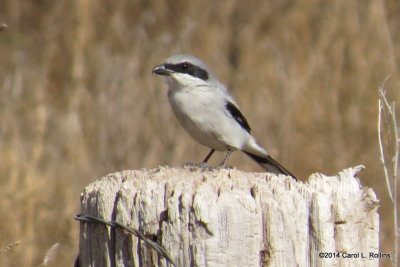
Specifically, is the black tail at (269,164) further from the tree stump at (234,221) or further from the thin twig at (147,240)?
the thin twig at (147,240)

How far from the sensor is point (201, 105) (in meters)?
4.71

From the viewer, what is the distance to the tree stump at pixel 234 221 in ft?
6.85

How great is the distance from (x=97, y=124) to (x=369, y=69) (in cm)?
218

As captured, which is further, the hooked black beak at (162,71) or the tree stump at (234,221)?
the hooked black beak at (162,71)

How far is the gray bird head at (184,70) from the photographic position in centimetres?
473

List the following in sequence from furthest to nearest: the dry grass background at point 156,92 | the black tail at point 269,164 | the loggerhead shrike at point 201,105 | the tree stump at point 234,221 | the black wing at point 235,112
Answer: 1. the dry grass background at point 156,92
2. the black tail at point 269,164
3. the black wing at point 235,112
4. the loggerhead shrike at point 201,105
5. the tree stump at point 234,221

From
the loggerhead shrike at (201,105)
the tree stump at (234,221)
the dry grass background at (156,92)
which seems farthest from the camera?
the dry grass background at (156,92)

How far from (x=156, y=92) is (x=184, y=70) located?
1187mm

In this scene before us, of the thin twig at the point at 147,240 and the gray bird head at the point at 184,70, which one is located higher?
the gray bird head at the point at 184,70

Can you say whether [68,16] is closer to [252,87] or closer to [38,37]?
[38,37]

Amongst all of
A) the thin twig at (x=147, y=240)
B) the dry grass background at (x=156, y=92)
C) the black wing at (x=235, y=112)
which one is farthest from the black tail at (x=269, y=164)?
the thin twig at (x=147, y=240)

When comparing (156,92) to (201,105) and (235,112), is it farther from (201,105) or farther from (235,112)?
(201,105)

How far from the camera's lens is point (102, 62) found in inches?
254

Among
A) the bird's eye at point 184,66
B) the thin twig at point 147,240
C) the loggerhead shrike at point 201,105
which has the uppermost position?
the bird's eye at point 184,66
